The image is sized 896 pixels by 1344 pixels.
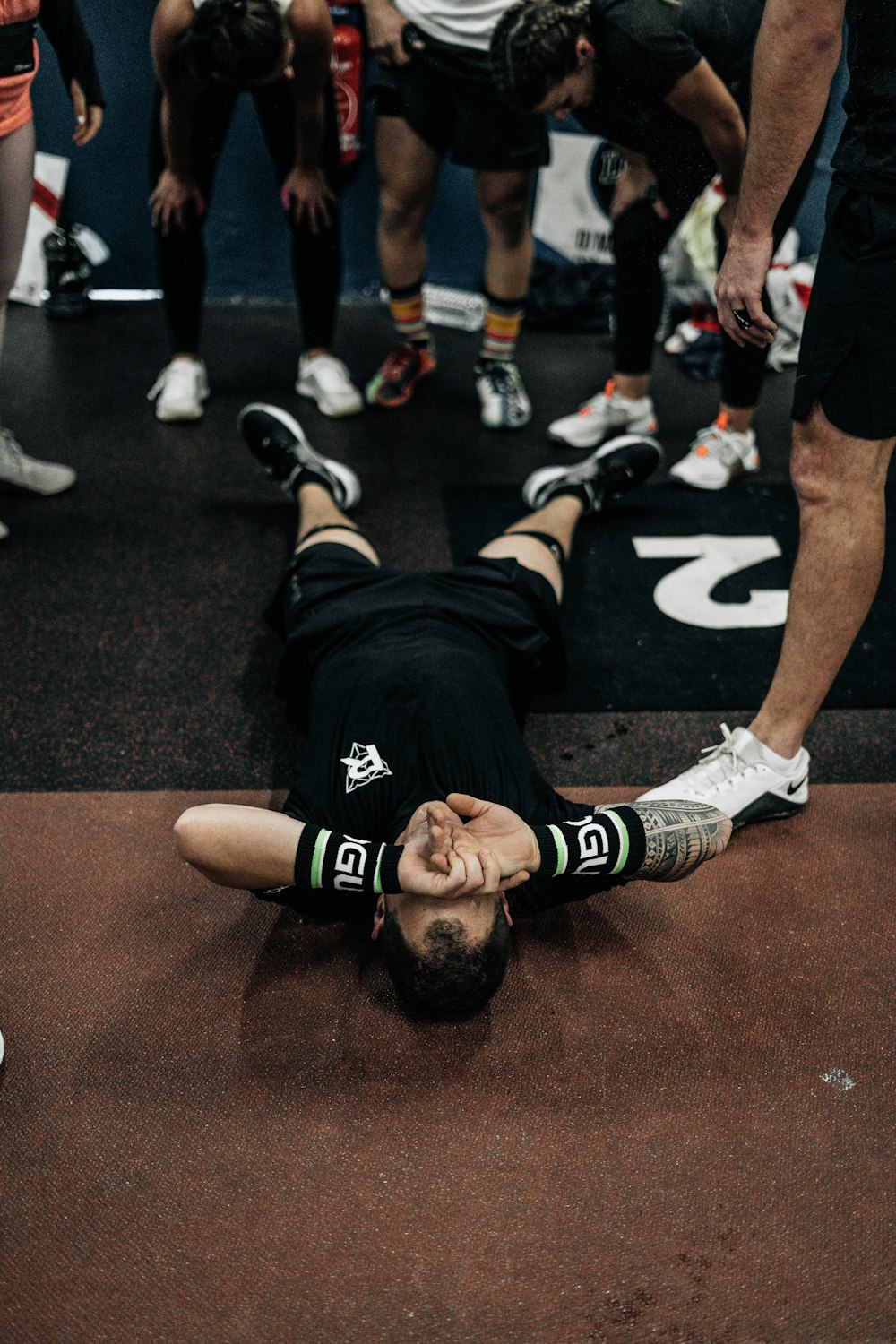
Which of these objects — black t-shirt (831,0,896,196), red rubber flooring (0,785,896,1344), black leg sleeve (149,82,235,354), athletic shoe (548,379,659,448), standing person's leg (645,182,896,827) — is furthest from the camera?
athletic shoe (548,379,659,448)

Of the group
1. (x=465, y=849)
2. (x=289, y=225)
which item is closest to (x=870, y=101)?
(x=465, y=849)

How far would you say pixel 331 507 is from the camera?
2420 millimetres

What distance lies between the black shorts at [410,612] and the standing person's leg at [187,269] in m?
1.19

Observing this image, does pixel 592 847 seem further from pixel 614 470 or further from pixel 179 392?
pixel 179 392

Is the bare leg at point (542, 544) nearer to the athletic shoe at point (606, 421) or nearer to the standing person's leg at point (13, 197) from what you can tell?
the athletic shoe at point (606, 421)

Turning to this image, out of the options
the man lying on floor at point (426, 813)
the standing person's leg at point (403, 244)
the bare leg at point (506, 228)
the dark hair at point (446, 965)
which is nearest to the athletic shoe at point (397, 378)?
the standing person's leg at point (403, 244)

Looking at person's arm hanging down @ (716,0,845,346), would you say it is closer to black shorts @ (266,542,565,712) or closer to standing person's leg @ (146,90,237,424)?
black shorts @ (266,542,565,712)

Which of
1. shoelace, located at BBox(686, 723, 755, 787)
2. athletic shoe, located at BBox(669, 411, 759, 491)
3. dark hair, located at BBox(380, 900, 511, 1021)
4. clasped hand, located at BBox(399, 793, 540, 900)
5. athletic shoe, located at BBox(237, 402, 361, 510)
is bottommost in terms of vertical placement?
athletic shoe, located at BBox(669, 411, 759, 491)

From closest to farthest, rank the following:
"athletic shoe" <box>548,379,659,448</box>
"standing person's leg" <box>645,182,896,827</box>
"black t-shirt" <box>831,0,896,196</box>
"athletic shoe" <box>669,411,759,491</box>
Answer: "black t-shirt" <box>831,0,896,196</box>, "standing person's leg" <box>645,182,896,827</box>, "athletic shoe" <box>669,411,759,491</box>, "athletic shoe" <box>548,379,659,448</box>

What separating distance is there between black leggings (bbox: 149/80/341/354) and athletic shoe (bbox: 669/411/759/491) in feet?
3.60

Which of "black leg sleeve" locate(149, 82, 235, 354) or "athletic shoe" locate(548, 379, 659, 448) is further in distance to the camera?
"athletic shoe" locate(548, 379, 659, 448)

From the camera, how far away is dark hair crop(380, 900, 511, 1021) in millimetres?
1431

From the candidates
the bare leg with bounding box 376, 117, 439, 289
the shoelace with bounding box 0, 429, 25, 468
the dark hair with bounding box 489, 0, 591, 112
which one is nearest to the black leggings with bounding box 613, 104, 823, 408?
the dark hair with bounding box 489, 0, 591, 112

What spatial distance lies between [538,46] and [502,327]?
1042mm
